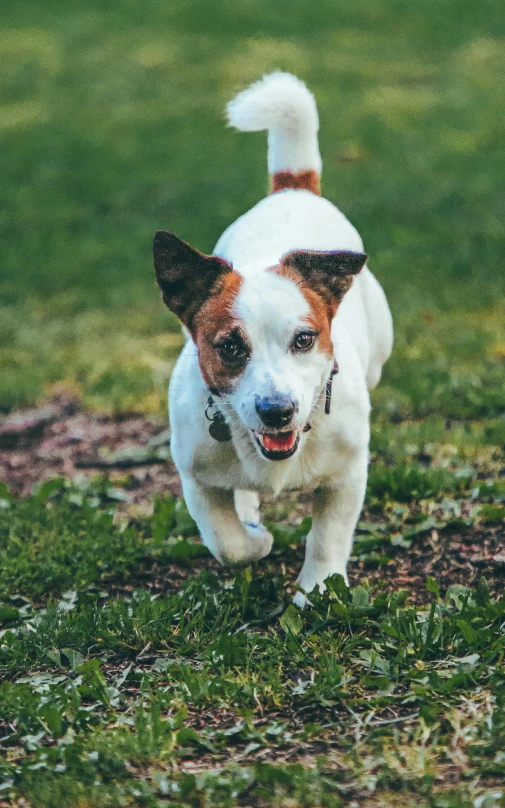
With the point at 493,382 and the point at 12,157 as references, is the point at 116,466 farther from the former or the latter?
the point at 12,157

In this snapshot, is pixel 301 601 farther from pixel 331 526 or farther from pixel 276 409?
pixel 276 409

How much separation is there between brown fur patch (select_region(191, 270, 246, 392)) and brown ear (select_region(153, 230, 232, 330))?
0.04 m

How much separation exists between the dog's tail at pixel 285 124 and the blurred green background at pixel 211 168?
161 cm

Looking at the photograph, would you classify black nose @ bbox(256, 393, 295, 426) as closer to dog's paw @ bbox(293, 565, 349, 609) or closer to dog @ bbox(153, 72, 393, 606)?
dog @ bbox(153, 72, 393, 606)

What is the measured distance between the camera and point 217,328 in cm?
381

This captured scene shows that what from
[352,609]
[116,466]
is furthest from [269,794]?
[116,466]

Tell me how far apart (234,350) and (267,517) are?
1.62 metres

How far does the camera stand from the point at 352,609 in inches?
159

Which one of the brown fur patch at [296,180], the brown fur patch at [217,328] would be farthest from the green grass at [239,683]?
the brown fur patch at [296,180]

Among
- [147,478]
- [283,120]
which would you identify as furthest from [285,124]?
[147,478]

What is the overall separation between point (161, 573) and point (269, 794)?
169 cm

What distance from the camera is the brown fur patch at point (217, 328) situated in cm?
377

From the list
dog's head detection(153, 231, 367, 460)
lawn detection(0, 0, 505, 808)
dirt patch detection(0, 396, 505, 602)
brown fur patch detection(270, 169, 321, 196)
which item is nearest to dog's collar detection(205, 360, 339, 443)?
dog's head detection(153, 231, 367, 460)

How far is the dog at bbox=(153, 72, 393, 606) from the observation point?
3.72 m
